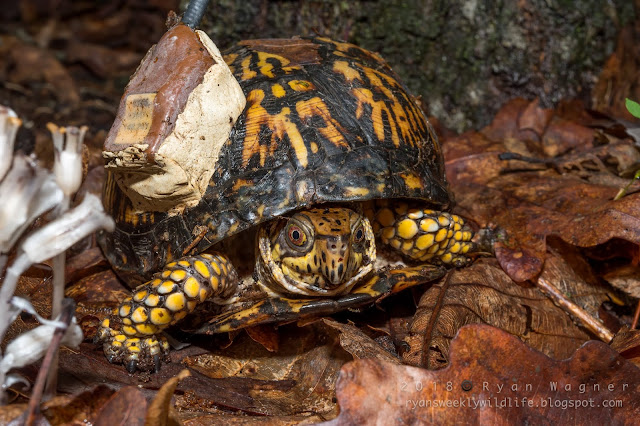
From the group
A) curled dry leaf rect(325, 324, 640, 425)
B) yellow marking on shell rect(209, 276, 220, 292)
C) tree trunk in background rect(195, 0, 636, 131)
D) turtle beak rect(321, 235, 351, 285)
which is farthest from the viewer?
tree trunk in background rect(195, 0, 636, 131)

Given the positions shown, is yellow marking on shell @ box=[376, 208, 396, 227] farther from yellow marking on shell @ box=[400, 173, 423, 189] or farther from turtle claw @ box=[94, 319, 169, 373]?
turtle claw @ box=[94, 319, 169, 373]

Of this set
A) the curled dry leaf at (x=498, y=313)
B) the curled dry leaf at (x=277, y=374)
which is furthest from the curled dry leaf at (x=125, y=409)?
the curled dry leaf at (x=498, y=313)

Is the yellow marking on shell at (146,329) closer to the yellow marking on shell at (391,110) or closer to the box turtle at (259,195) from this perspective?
the box turtle at (259,195)

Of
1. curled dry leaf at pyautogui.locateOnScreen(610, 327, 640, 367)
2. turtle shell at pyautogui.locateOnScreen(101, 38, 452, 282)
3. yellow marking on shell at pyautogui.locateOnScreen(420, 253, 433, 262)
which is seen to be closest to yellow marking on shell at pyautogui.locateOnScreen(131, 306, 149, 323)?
turtle shell at pyautogui.locateOnScreen(101, 38, 452, 282)

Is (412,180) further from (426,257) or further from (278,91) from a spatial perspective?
(278,91)


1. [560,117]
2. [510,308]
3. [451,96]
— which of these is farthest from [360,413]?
[560,117]

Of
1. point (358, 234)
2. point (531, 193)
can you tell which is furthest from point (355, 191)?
point (531, 193)

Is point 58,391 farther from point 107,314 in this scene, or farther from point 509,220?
point 509,220
